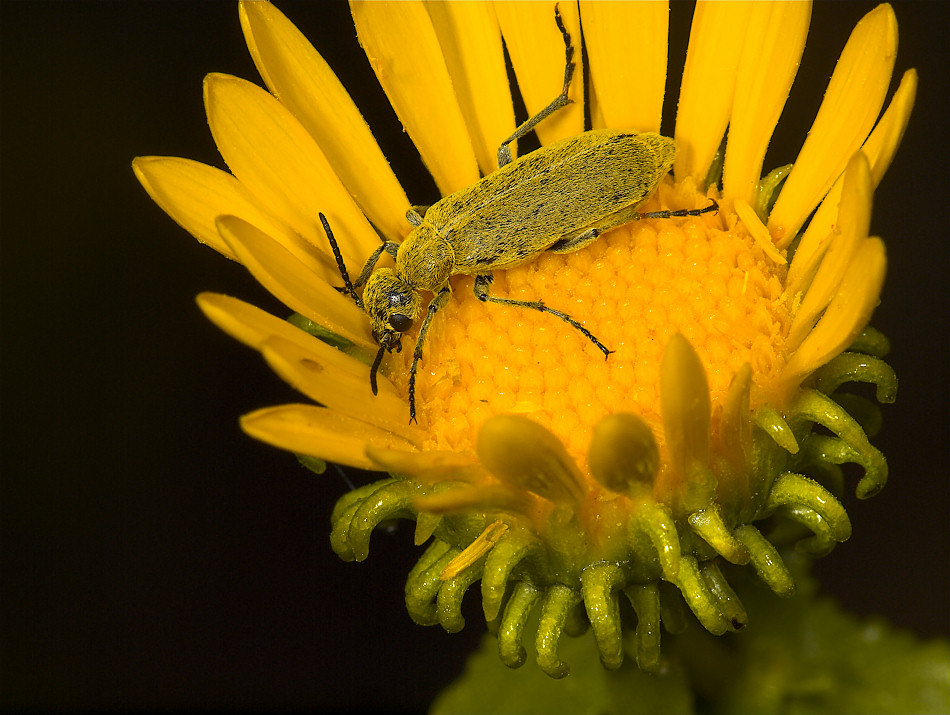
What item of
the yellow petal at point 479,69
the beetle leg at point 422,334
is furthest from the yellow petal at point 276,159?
the yellow petal at point 479,69

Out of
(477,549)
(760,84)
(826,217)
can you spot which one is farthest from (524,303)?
(760,84)

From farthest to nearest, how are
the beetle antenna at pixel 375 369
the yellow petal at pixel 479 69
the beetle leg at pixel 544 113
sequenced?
1. the beetle leg at pixel 544 113
2. the yellow petal at pixel 479 69
3. the beetle antenna at pixel 375 369

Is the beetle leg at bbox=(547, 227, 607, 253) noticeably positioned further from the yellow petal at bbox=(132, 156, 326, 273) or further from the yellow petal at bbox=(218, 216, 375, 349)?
the yellow petal at bbox=(132, 156, 326, 273)

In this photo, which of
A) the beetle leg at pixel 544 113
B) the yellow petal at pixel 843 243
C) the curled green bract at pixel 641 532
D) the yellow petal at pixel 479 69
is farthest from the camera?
the beetle leg at pixel 544 113

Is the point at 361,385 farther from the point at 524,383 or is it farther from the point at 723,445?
the point at 723,445

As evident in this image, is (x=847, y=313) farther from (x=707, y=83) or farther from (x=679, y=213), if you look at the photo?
(x=707, y=83)

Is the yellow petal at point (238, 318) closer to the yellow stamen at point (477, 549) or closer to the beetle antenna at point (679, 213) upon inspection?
the yellow stamen at point (477, 549)

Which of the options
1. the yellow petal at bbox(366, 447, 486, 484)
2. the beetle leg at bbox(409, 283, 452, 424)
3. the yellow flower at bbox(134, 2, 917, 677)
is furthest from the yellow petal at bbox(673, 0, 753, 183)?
the yellow petal at bbox(366, 447, 486, 484)
